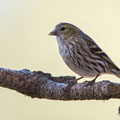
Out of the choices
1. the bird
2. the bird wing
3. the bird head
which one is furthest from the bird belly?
the bird head

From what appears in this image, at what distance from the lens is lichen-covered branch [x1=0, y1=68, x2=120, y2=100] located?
10.8 feet

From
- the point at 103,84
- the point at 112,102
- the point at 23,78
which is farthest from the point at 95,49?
the point at 103,84

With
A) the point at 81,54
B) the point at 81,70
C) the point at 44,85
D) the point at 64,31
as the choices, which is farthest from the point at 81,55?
the point at 44,85

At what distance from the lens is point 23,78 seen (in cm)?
354

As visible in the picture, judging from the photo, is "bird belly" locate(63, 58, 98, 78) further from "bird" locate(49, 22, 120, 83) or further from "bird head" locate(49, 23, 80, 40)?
"bird head" locate(49, 23, 80, 40)

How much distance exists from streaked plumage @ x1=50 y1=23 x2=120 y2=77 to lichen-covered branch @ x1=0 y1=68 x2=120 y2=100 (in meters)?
0.63

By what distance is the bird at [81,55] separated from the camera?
4.34 m

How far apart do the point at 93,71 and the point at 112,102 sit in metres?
1.09

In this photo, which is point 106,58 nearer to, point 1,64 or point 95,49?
point 95,49

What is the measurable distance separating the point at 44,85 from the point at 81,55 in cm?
101

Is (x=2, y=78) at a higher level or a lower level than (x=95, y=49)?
lower

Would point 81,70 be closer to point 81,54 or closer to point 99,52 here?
point 81,54

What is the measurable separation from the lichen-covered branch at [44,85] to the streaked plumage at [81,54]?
63cm

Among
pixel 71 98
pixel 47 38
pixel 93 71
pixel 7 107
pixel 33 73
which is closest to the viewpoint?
pixel 71 98
